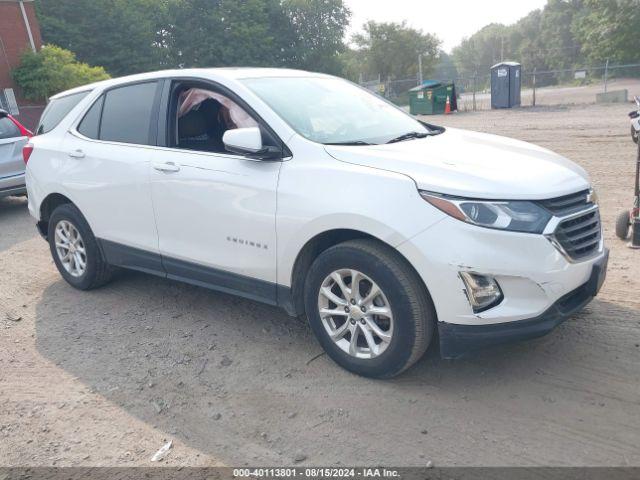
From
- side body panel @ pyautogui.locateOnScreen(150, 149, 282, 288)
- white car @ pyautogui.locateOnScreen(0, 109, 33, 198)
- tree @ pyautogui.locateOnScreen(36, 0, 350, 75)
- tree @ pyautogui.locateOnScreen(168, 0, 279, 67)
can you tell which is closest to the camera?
side body panel @ pyautogui.locateOnScreen(150, 149, 282, 288)

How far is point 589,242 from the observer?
129 inches

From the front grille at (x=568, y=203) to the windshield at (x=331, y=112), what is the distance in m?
1.19

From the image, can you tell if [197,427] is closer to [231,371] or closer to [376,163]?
[231,371]

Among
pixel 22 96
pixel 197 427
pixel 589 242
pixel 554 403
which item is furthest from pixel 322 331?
pixel 22 96

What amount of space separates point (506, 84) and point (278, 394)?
79.9ft

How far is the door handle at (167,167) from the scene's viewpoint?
4.10 m

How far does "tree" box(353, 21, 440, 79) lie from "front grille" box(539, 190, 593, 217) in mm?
64981

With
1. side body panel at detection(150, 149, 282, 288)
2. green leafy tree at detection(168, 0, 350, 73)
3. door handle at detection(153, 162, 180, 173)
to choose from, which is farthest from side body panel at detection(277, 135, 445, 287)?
green leafy tree at detection(168, 0, 350, 73)

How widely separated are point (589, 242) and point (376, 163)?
51.2 inches

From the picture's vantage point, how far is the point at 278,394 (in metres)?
3.42

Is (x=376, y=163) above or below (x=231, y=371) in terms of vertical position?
above

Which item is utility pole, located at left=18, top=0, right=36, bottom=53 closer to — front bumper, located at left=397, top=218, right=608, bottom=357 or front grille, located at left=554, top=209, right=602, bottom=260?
front bumper, located at left=397, top=218, right=608, bottom=357

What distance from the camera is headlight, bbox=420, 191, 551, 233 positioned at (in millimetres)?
2953

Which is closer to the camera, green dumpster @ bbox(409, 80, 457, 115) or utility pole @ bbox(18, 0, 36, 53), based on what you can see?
green dumpster @ bbox(409, 80, 457, 115)
